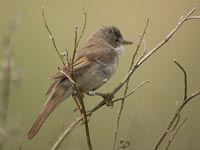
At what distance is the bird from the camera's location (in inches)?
210

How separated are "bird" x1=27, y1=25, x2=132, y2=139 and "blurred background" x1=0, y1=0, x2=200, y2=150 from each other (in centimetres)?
17

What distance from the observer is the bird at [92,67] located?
5344mm

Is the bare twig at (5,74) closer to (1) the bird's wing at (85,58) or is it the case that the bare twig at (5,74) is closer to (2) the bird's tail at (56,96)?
(2) the bird's tail at (56,96)

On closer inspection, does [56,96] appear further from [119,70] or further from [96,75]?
[119,70]

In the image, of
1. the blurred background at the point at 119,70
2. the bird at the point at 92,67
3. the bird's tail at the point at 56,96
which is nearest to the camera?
the bird's tail at the point at 56,96

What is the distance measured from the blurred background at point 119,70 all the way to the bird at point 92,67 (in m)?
0.17

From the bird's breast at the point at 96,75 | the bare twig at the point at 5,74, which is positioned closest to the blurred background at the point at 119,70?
the bird's breast at the point at 96,75

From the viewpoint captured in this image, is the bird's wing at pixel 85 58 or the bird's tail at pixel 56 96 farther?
the bird's wing at pixel 85 58

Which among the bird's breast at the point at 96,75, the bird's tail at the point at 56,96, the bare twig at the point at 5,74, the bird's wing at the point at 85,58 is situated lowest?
the bird's breast at the point at 96,75

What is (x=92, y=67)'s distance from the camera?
19.5ft

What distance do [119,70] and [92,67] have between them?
2906mm

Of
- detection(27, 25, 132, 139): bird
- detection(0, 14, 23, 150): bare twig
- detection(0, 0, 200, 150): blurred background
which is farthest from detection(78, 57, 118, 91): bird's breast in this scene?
detection(0, 14, 23, 150): bare twig

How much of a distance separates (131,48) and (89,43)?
287 centimetres

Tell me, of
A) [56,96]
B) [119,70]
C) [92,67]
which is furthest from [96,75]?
[119,70]
